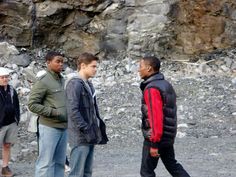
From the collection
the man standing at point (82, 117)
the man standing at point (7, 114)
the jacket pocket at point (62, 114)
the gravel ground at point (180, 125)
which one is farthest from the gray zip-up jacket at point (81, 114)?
the gravel ground at point (180, 125)

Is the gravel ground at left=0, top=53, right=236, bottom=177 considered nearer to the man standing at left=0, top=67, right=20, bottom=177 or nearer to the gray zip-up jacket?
the man standing at left=0, top=67, right=20, bottom=177

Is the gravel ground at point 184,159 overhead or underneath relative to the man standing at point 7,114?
underneath

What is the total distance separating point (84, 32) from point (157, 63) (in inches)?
548

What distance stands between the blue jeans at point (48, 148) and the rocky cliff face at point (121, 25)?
1250 cm

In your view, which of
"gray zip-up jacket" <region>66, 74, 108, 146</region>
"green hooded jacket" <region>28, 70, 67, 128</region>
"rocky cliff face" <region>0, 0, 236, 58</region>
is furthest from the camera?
"rocky cliff face" <region>0, 0, 236, 58</region>

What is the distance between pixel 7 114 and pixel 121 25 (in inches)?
469

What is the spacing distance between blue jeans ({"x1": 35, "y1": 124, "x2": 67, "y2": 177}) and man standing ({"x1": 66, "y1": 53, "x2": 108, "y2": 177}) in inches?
21.0

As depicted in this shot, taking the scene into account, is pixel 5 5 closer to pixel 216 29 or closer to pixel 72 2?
pixel 72 2

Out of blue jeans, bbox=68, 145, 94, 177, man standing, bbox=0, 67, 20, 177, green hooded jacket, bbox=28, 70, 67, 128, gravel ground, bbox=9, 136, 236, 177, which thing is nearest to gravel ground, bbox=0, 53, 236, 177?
gravel ground, bbox=9, 136, 236, 177

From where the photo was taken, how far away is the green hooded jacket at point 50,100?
5527mm

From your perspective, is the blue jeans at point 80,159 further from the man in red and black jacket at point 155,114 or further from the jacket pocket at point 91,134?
the man in red and black jacket at point 155,114

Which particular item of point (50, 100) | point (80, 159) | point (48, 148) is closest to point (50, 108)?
point (50, 100)

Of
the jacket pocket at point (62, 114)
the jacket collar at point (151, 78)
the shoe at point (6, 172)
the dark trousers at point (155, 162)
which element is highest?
the jacket collar at point (151, 78)

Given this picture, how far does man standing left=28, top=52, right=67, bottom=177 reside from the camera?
219 inches
